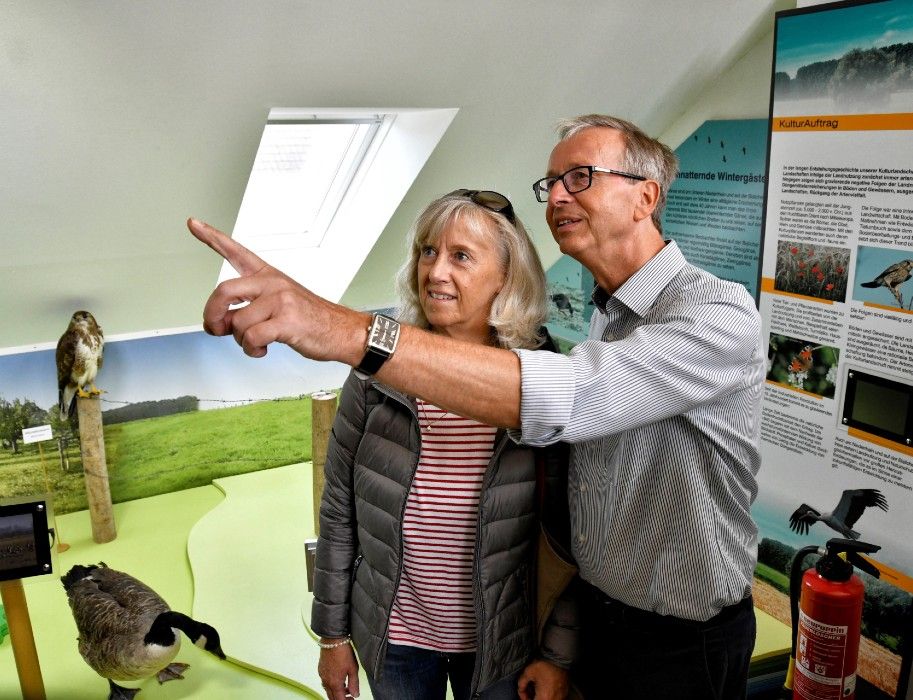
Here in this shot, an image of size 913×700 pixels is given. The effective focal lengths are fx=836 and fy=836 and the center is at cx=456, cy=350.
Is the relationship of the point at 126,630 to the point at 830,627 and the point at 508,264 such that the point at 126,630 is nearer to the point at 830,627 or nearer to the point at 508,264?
the point at 508,264

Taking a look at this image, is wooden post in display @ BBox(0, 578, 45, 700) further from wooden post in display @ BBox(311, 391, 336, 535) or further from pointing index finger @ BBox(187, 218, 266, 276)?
pointing index finger @ BBox(187, 218, 266, 276)

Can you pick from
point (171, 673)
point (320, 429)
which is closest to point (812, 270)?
point (320, 429)

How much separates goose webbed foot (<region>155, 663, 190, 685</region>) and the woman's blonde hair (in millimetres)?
2038

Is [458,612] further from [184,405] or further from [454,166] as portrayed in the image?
[184,405]

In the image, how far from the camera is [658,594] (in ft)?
4.87

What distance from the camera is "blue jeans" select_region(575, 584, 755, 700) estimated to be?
152 centimetres

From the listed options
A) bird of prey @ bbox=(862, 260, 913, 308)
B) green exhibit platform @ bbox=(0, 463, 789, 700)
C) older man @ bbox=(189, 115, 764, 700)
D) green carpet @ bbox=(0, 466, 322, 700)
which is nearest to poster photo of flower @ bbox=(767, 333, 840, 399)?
bird of prey @ bbox=(862, 260, 913, 308)

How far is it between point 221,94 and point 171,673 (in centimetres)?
205

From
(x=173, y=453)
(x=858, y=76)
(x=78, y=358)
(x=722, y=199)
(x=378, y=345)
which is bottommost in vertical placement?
(x=173, y=453)

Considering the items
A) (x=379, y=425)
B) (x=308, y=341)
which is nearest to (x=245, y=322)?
(x=308, y=341)

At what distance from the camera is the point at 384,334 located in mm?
1086

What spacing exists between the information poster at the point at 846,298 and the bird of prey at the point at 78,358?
2873mm

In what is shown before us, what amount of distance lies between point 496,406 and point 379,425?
2.22ft

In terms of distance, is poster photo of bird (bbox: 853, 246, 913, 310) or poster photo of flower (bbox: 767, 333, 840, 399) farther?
poster photo of flower (bbox: 767, 333, 840, 399)
